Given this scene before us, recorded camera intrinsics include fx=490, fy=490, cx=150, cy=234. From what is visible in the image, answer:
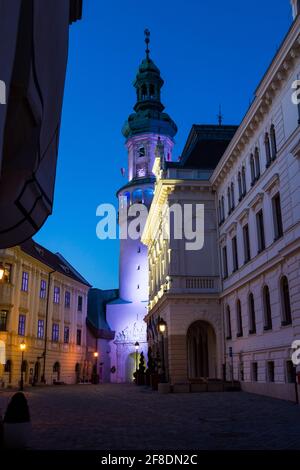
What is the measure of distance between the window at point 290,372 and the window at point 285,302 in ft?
5.83

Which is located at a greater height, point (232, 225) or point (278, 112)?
point (278, 112)

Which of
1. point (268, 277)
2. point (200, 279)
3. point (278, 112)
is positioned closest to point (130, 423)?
point (268, 277)

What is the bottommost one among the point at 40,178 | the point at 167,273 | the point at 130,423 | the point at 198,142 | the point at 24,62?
the point at 130,423

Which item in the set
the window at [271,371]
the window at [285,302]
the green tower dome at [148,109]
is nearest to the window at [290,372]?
the window at [285,302]

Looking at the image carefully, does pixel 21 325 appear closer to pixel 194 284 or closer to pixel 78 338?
pixel 78 338

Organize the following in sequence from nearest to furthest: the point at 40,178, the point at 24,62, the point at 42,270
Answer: the point at 24,62, the point at 40,178, the point at 42,270

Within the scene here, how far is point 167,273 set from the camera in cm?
3656

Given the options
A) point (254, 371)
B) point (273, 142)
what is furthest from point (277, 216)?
point (254, 371)

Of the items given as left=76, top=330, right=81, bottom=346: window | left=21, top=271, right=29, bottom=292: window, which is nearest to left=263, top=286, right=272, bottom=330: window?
left=21, top=271, right=29, bottom=292: window

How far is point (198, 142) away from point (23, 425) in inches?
1399

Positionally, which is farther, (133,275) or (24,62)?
(133,275)

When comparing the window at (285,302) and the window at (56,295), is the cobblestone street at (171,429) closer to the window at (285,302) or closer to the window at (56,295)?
the window at (285,302)
